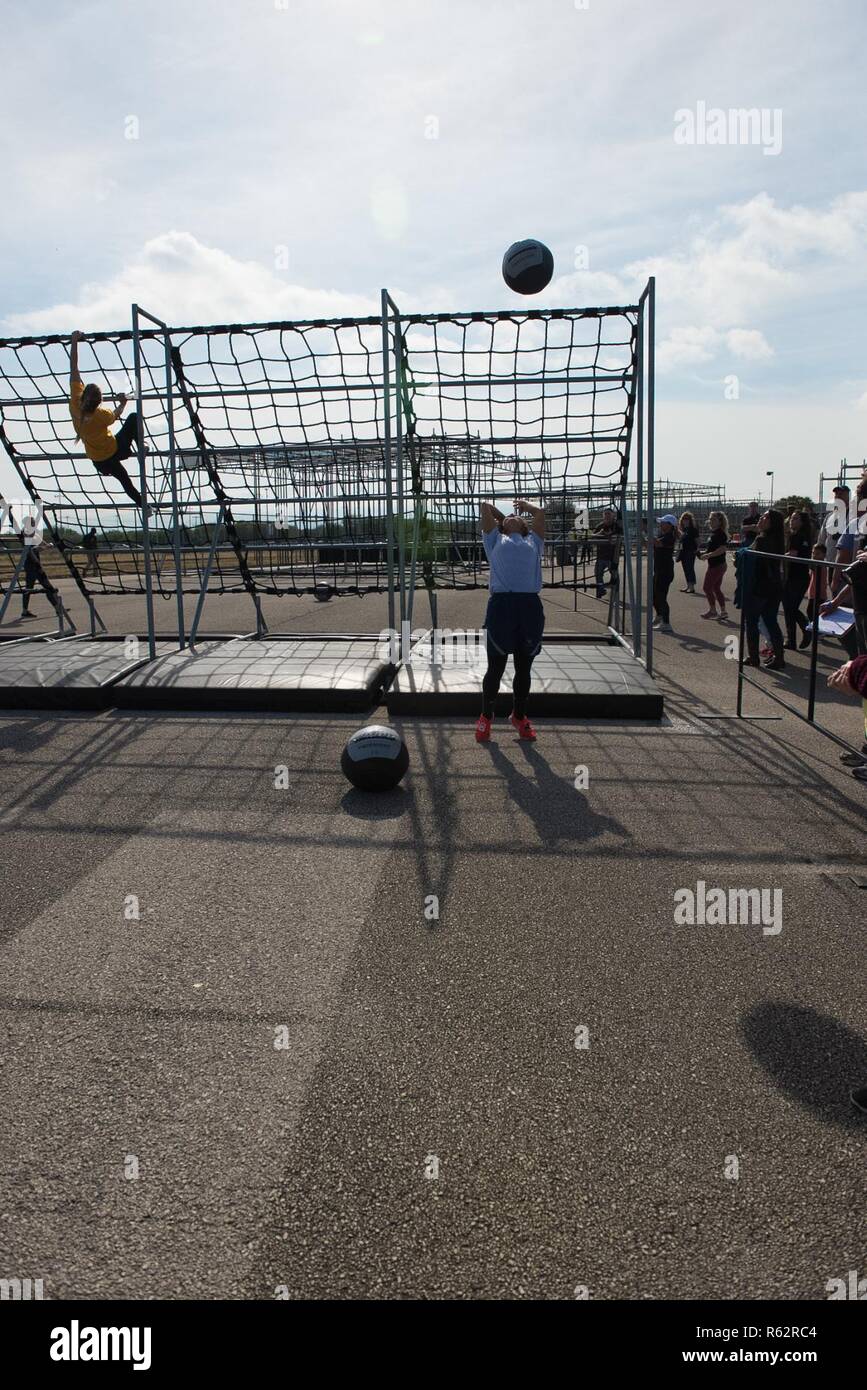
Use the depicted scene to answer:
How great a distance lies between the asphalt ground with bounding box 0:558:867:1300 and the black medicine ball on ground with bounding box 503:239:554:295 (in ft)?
16.7

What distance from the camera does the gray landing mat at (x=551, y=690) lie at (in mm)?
8062

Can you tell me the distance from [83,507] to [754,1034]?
30.9ft

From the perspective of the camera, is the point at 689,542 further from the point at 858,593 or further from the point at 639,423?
the point at 858,593

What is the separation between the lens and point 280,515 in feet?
35.6

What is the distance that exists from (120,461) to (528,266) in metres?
4.68

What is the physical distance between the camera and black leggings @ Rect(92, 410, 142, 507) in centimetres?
984

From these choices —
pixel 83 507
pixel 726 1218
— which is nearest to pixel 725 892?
pixel 726 1218

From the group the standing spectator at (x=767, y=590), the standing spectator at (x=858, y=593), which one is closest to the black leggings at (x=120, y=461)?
the standing spectator at (x=767, y=590)

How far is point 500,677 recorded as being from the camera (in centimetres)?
734

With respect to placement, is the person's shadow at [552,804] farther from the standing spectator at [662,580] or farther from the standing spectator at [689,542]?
the standing spectator at [689,542]

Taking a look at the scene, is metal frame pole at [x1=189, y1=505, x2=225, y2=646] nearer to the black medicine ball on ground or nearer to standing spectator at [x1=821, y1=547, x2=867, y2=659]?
the black medicine ball on ground

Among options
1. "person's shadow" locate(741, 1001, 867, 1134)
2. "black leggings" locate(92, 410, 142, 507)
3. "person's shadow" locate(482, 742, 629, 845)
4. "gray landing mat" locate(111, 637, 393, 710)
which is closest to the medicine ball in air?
"person's shadow" locate(482, 742, 629, 845)

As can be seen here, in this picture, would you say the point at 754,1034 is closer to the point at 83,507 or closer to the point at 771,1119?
the point at 771,1119

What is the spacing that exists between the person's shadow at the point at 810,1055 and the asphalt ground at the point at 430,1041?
0.5 inches
